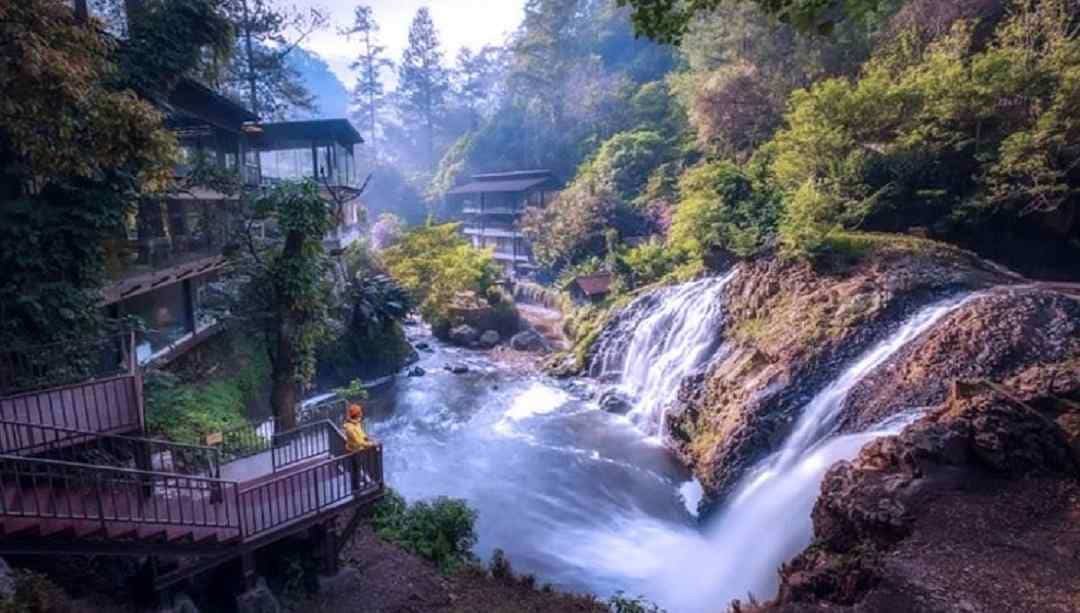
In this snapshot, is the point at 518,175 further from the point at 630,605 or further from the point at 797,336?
the point at 630,605

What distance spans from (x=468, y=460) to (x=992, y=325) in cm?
1327

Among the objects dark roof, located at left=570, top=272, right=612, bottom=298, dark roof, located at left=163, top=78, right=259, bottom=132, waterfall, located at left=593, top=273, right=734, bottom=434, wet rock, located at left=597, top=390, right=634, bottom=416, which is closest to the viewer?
dark roof, located at left=163, top=78, right=259, bottom=132

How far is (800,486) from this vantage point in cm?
1185

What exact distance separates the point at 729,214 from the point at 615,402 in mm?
8014

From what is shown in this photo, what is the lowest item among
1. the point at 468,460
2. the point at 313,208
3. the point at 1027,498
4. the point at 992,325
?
the point at 468,460

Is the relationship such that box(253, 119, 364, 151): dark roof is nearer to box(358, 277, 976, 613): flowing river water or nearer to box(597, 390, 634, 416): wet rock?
box(358, 277, 976, 613): flowing river water

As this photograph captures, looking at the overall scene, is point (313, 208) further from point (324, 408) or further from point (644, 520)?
point (644, 520)

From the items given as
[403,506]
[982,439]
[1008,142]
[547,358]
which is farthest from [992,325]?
[547,358]

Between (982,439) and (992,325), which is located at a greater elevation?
(992,325)

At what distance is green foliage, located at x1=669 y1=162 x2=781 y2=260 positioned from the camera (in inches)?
782

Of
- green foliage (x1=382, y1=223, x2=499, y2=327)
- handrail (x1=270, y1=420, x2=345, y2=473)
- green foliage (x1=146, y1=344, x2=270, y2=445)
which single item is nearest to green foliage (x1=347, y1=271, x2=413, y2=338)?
green foliage (x1=382, y1=223, x2=499, y2=327)

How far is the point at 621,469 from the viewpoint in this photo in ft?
53.3

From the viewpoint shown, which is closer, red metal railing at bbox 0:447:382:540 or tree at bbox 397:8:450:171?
red metal railing at bbox 0:447:382:540

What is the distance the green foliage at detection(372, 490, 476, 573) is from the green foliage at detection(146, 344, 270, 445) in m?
3.97
